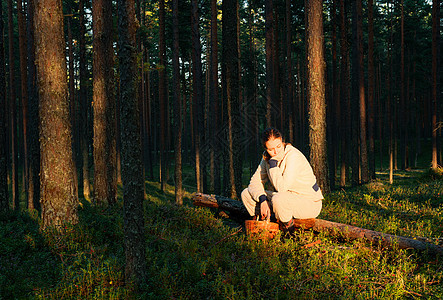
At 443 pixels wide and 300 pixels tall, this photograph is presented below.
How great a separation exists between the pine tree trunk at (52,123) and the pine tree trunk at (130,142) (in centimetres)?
355

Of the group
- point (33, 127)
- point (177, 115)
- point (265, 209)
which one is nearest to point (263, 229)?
point (265, 209)

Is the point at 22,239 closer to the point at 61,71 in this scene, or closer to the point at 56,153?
the point at 56,153

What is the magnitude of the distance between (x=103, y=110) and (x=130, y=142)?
23.7 feet

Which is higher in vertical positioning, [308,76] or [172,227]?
[308,76]

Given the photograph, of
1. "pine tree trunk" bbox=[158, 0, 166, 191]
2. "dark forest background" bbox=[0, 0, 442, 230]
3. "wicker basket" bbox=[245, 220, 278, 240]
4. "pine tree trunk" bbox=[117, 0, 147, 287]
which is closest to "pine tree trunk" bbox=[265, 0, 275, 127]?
"dark forest background" bbox=[0, 0, 442, 230]

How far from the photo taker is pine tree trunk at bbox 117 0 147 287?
4.26 meters

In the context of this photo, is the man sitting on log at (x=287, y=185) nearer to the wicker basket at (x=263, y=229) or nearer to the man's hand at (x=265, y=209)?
the man's hand at (x=265, y=209)

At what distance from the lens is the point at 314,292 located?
4043 mm

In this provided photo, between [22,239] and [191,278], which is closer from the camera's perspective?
[191,278]

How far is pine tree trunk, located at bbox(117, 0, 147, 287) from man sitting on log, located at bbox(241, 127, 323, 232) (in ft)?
8.22

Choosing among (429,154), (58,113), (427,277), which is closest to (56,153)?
(58,113)

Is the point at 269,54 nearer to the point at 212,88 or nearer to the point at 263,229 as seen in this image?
the point at 212,88

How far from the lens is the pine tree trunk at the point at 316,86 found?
1012cm

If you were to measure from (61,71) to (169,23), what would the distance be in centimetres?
1975
